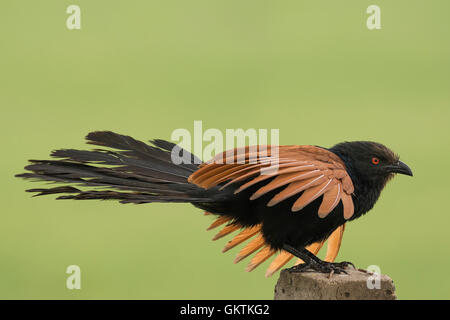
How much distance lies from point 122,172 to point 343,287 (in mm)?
919

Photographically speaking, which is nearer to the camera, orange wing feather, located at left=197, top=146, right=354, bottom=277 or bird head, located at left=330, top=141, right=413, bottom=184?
orange wing feather, located at left=197, top=146, right=354, bottom=277

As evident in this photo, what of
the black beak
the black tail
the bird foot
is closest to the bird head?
the black beak

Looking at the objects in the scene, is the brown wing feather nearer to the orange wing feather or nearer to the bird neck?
the orange wing feather

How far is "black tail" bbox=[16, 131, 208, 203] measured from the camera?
8.46 feet

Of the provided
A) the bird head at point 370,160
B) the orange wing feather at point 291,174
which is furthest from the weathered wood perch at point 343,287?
the bird head at point 370,160

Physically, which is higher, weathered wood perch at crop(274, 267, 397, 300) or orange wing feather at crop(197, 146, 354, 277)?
orange wing feather at crop(197, 146, 354, 277)

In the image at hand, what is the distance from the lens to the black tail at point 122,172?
2.58 metres

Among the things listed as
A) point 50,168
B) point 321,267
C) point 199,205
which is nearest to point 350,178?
point 321,267

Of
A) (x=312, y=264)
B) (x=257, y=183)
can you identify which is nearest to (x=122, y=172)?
(x=257, y=183)

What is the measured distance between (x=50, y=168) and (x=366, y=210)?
1.25 m

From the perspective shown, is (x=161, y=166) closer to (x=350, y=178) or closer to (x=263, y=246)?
(x=263, y=246)

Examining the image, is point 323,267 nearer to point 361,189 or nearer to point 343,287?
point 343,287

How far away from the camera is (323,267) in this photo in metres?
2.72

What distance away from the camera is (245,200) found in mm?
2799
